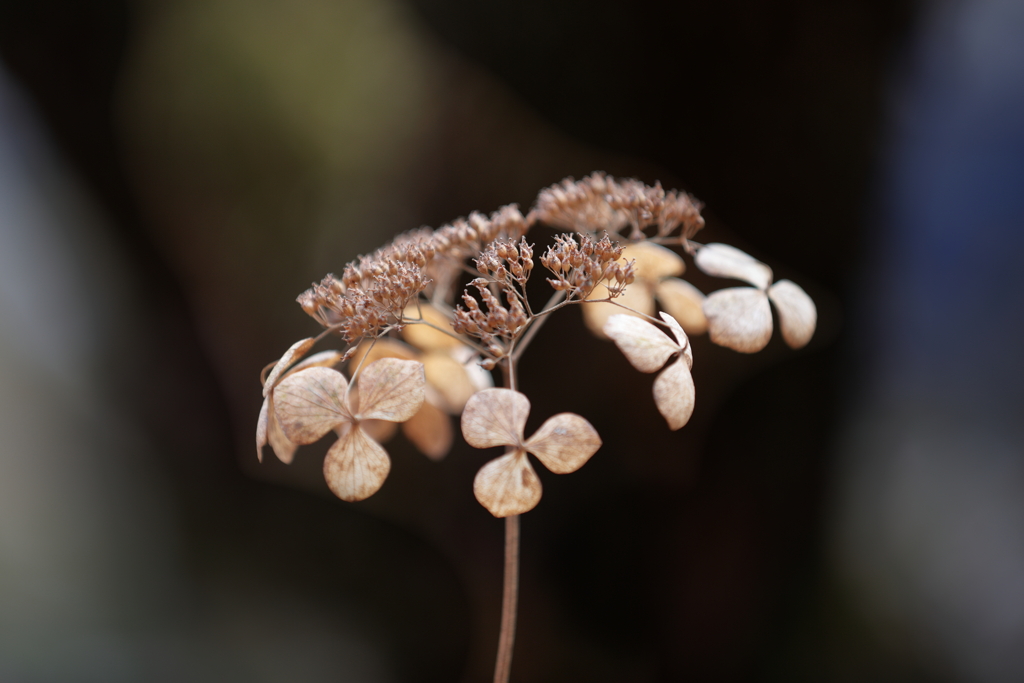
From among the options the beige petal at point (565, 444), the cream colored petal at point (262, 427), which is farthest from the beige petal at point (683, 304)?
the cream colored petal at point (262, 427)

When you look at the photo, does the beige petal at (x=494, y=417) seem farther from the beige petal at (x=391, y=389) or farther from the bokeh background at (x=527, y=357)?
the bokeh background at (x=527, y=357)

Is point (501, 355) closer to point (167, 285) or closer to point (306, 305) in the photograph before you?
point (306, 305)

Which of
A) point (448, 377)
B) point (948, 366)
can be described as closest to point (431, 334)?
point (448, 377)

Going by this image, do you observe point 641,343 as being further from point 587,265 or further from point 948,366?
point 948,366

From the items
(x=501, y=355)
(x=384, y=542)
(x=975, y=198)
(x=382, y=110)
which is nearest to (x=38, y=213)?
(x=382, y=110)

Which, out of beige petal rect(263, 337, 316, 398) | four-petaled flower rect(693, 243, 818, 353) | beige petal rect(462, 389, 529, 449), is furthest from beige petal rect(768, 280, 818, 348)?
beige petal rect(263, 337, 316, 398)
